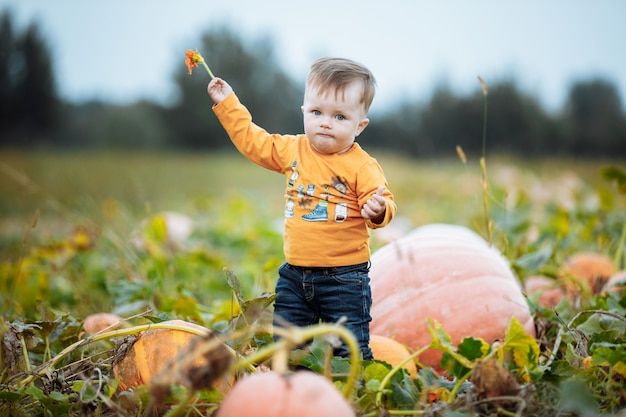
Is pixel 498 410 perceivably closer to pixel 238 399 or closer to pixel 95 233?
pixel 238 399

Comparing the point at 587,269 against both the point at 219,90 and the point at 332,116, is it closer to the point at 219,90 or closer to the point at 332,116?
the point at 332,116

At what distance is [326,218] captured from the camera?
1869 mm

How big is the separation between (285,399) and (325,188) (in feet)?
2.87

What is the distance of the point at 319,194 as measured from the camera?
1.88 m

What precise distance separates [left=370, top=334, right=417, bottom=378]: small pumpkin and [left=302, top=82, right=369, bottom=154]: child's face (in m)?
0.69

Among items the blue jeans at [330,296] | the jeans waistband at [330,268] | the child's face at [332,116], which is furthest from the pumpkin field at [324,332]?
the child's face at [332,116]

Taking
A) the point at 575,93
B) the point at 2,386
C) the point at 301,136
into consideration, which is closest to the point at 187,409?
the point at 2,386

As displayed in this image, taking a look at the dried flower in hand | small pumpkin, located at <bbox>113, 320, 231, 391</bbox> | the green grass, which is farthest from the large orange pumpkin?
the green grass

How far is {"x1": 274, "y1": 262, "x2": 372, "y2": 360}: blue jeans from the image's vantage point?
190cm

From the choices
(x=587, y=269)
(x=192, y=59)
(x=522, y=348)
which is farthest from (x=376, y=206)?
(x=587, y=269)

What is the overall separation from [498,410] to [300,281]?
0.75 m

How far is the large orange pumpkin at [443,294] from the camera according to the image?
2.23 metres

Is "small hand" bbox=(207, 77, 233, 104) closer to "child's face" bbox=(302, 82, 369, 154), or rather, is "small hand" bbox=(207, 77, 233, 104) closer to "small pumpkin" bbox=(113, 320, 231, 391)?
"child's face" bbox=(302, 82, 369, 154)

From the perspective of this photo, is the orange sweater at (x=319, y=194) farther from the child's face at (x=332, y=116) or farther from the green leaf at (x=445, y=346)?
the green leaf at (x=445, y=346)
